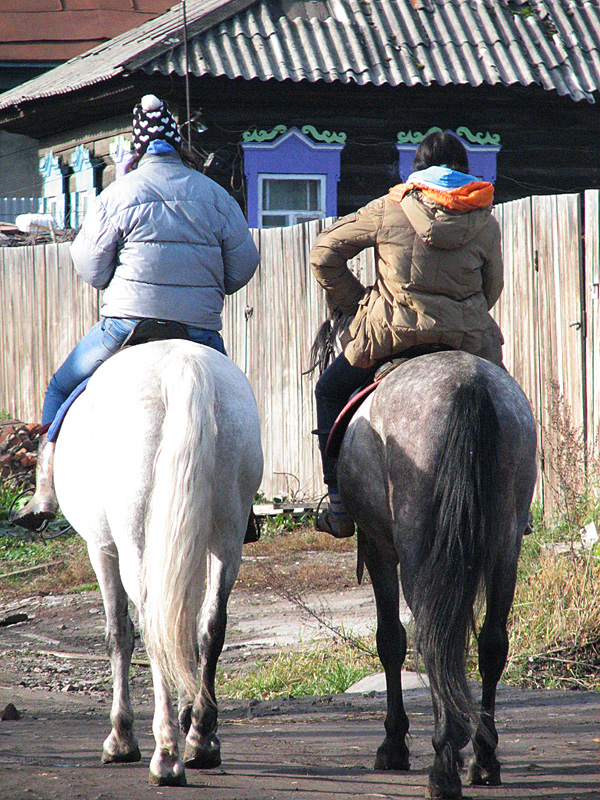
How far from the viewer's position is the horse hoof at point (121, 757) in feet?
13.8

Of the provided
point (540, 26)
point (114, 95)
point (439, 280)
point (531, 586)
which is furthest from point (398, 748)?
point (540, 26)

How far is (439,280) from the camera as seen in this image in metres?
4.35

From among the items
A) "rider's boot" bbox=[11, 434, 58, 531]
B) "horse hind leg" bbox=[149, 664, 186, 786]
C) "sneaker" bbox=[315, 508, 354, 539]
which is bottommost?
"horse hind leg" bbox=[149, 664, 186, 786]

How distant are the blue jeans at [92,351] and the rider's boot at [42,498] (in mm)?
174

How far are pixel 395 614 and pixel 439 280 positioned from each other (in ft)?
4.63

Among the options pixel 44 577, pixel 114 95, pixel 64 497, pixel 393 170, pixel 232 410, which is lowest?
pixel 44 577

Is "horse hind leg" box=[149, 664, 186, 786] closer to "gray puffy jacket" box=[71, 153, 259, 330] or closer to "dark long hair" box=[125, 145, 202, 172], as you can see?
"gray puffy jacket" box=[71, 153, 259, 330]

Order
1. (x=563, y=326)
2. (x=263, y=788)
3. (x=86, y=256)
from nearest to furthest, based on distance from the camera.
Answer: (x=263, y=788) < (x=86, y=256) < (x=563, y=326)

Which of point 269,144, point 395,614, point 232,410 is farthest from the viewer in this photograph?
point 269,144

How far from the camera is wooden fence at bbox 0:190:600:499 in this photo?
7.93 meters

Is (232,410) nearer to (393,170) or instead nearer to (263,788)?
(263,788)

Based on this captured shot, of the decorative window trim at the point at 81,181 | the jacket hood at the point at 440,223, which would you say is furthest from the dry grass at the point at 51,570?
the decorative window trim at the point at 81,181

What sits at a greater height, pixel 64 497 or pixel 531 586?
pixel 64 497

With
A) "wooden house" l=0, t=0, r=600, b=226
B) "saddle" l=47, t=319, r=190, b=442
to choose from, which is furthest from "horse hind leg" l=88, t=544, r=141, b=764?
"wooden house" l=0, t=0, r=600, b=226
